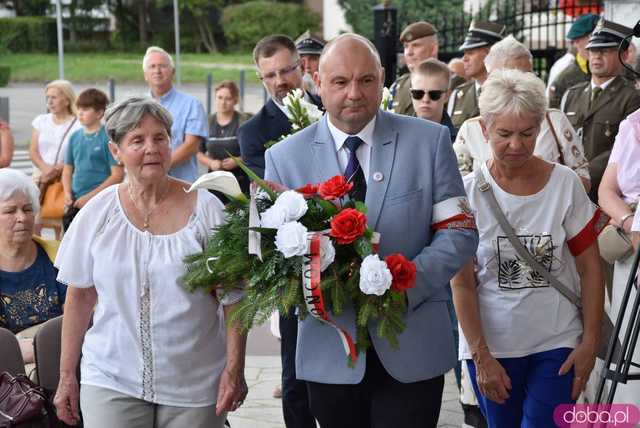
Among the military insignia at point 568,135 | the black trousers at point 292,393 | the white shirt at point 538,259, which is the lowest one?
the black trousers at point 292,393

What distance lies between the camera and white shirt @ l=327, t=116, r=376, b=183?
4.30 m

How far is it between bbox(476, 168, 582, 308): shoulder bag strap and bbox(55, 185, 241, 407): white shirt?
1142 mm

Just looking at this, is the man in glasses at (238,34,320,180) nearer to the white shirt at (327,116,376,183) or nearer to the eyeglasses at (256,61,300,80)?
the eyeglasses at (256,61,300,80)

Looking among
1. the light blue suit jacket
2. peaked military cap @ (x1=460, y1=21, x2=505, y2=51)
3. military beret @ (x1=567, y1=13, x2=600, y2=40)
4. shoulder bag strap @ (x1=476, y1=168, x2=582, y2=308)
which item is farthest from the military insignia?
military beret @ (x1=567, y1=13, x2=600, y2=40)

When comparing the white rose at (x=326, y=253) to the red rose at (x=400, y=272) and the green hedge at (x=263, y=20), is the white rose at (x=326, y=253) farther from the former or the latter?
the green hedge at (x=263, y=20)

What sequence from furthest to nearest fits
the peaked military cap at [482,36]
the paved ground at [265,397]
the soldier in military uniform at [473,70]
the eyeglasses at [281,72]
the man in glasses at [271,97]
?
the peaked military cap at [482,36] → the soldier in military uniform at [473,70] → the paved ground at [265,397] → the eyeglasses at [281,72] → the man in glasses at [271,97]

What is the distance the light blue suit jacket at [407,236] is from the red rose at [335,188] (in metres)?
0.25

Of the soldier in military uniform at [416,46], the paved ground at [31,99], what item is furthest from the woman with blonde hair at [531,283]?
the paved ground at [31,99]

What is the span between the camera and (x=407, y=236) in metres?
4.16

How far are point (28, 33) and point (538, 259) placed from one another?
52415 millimetres

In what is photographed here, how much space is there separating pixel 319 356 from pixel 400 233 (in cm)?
55

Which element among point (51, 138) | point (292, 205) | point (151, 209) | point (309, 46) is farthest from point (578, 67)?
point (292, 205)

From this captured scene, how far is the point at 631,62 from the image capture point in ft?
28.7

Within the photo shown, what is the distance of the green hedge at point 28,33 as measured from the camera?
5384cm
